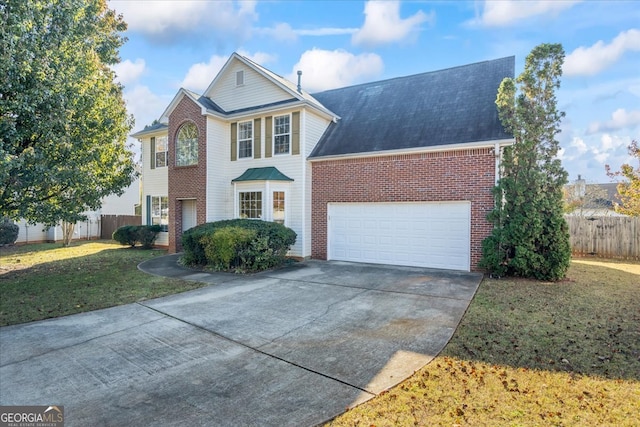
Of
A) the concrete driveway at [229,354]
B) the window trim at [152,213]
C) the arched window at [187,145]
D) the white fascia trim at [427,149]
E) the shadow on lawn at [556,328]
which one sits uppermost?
the arched window at [187,145]

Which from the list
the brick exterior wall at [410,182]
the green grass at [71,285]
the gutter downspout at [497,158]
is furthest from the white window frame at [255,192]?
the gutter downspout at [497,158]

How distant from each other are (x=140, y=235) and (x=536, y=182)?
1658 cm

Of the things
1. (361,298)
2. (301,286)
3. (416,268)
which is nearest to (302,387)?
(361,298)

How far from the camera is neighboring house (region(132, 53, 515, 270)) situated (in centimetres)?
1044

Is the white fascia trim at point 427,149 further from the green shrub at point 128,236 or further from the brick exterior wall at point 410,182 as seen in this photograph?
the green shrub at point 128,236

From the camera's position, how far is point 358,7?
11695 mm

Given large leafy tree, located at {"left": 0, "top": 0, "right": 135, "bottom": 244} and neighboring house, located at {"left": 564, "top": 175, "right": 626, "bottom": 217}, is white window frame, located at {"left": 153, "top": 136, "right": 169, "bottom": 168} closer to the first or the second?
large leafy tree, located at {"left": 0, "top": 0, "right": 135, "bottom": 244}

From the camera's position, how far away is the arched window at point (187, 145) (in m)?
14.3

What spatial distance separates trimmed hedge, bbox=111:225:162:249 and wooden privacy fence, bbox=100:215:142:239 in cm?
477

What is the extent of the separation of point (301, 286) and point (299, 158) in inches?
229

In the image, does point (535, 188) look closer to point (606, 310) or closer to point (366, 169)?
point (606, 310)

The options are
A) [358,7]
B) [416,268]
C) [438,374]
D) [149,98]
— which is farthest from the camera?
[149,98]

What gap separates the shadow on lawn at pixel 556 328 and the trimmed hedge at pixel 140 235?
48.4ft

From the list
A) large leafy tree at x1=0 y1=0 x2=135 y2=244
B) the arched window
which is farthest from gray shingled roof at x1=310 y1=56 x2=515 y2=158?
large leafy tree at x1=0 y1=0 x2=135 y2=244
